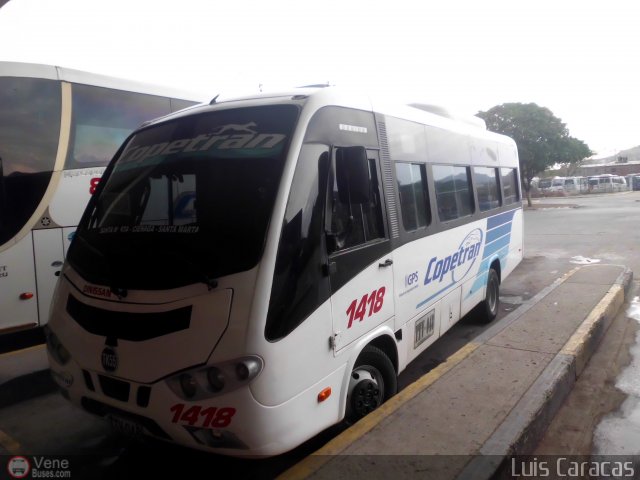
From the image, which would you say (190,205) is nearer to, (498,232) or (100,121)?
(100,121)

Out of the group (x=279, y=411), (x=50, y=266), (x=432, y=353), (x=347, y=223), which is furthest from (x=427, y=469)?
(x=50, y=266)

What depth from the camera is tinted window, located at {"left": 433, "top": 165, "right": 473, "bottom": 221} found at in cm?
503

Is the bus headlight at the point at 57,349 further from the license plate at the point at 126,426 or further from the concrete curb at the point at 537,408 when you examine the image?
the concrete curb at the point at 537,408

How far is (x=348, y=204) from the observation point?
3.36 meters

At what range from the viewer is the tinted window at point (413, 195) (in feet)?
13.7

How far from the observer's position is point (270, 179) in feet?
9.36

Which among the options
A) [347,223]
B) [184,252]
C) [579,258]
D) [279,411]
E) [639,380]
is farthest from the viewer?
[579,258]

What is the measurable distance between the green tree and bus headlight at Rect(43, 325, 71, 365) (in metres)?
37.0

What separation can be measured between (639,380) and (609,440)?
1465 mm

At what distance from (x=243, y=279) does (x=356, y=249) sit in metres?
1.03

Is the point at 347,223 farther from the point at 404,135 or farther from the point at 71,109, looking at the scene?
the point at 71,109

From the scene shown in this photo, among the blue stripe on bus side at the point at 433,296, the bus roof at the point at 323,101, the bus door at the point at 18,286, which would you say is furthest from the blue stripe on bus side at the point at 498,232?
the bus door at the point at 18,286

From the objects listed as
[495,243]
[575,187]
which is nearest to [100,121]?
[495,243]

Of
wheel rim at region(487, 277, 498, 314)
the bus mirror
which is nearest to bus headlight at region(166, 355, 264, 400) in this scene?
the bus mirror
